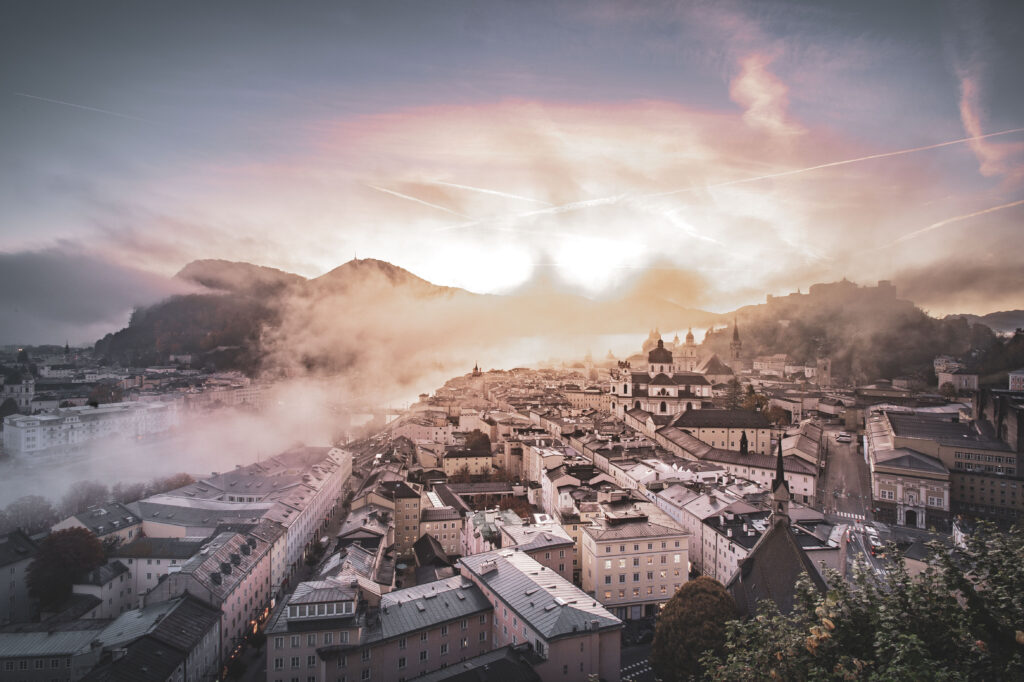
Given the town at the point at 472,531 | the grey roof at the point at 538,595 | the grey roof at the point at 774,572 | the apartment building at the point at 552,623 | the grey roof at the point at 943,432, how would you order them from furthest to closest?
the grey roof at the point at 943,432
the town at the point at 472,531
the grey roof at the point at 774,572
the grey roof at the point at 538,595
the apartment building at the point at 552,623

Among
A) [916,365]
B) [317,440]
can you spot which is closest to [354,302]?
[317,440]

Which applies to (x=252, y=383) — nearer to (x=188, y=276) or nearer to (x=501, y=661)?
(x=188, y=276)

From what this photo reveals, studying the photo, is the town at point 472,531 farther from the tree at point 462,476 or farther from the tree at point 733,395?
the tree at point 733,395

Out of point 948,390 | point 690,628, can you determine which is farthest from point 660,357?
point 690,628

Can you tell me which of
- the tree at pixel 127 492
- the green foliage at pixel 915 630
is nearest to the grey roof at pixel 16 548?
the tree at pixel 127 492

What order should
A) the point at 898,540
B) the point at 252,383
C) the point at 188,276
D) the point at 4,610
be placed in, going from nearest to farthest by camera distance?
the point at 4,610
the point at 898,540
the point at 252,383
the point at 188,276

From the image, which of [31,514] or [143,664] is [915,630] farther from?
[31,514]

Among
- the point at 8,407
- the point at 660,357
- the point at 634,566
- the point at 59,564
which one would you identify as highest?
the point at 660,357
